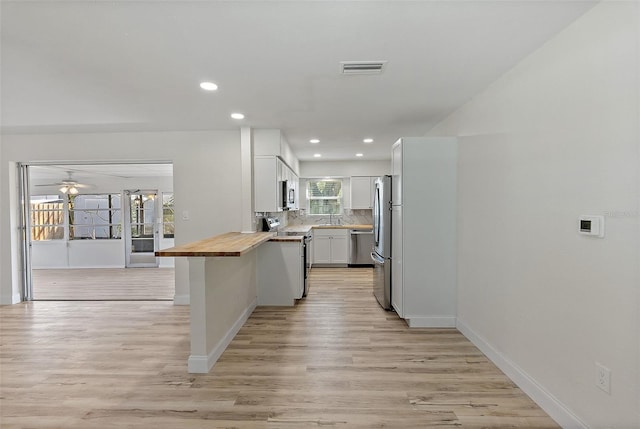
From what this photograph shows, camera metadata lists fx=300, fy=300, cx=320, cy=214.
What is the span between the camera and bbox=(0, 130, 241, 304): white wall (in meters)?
4.16

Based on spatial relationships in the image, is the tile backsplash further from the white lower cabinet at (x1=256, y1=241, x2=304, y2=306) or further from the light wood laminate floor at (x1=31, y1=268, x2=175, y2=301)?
the white lower cabinet at (x1=256, y1=241, x2=304, y2=306)

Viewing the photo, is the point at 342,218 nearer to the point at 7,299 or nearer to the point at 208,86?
the point at 208,86

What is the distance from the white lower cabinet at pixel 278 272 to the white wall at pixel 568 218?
7.38 feet

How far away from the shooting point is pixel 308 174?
7082 mm

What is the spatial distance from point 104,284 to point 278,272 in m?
3.69

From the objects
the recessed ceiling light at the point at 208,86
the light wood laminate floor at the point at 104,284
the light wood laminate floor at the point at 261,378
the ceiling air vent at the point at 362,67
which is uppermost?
the recessed ceiling light at the point at 208,86

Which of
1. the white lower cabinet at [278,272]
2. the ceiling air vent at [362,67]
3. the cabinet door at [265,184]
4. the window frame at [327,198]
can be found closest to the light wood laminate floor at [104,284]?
the white lower cabinet at [278,272]

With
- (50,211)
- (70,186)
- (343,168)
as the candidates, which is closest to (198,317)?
(343,168)

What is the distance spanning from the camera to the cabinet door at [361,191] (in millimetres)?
6910

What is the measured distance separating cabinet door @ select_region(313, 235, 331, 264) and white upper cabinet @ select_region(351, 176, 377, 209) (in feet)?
3.71

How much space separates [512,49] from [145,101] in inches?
128

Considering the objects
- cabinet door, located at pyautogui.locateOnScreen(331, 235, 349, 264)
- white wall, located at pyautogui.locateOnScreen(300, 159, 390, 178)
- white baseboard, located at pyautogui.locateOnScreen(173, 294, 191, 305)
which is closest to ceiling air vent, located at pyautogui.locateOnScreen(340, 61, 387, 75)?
white baseboard, located at pyautogui.locateOnScreen(173, 294, 191, 305)

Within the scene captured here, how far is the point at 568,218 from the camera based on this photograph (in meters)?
1.79

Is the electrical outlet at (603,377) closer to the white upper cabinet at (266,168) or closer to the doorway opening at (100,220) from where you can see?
the white upper cabinet at (266,168)
